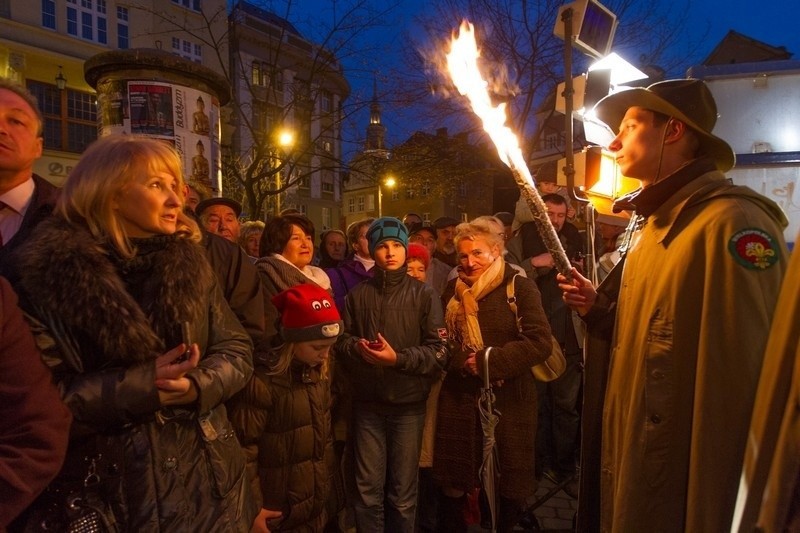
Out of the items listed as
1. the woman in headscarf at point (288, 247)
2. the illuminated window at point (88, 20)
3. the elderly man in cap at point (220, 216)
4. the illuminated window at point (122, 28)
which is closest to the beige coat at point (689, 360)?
the woman in headscarf at point (288, 247)

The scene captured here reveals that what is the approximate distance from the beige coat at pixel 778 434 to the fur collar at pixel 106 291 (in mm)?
1997

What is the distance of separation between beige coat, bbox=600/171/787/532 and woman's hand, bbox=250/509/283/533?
1784mm

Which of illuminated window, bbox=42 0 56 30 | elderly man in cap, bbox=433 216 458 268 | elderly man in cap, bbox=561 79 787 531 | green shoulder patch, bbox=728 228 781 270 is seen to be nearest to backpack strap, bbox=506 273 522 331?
elderly man in cap, bbox=561 79 787 531

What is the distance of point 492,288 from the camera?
13.1 ft

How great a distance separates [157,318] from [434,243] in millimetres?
5269

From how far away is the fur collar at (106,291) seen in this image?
1.75 m

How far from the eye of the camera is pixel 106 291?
179 centimetres

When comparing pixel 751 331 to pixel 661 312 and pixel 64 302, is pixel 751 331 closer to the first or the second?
pixel 661 312

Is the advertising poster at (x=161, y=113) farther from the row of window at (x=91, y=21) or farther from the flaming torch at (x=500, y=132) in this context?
the row of window at (x=91, y=21)

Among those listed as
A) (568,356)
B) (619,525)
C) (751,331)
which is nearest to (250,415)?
(619,525)

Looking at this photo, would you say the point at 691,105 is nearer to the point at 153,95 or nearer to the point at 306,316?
the point at 306,316

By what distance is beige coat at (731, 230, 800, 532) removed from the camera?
3.84 ft

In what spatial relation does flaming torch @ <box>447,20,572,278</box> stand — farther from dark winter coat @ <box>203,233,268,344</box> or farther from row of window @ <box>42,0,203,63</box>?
row of window @ <box>42,0,203,63</box>

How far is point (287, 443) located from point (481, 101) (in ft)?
8.22
